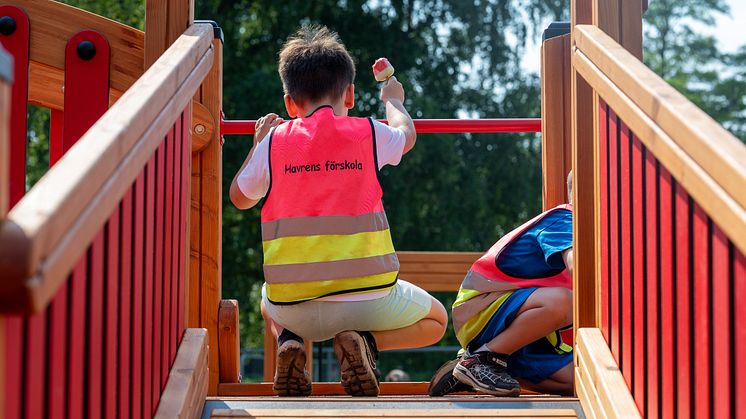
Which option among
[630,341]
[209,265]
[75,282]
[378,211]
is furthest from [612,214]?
[209,265]

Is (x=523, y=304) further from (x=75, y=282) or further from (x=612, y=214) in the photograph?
(x=75, y=282)

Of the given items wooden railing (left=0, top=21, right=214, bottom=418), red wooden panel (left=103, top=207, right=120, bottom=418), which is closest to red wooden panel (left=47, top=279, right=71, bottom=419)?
wooden railing (left=0, top=21, right=214, bottom=418)

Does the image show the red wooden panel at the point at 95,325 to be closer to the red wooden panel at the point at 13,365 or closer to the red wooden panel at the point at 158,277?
the red wooden panel at the point at 13,365

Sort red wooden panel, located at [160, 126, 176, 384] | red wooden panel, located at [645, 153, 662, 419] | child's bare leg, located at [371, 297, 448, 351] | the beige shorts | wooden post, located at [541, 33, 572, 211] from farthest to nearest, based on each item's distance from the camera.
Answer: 1. wooden post, located at [541, 33, 572, 211]
2. child's bare leg, located at [371, 297, 448, 351]
3. the beige shorts
4. red wooden panel, located at [160, 126, 176, 384]
5. red wooden panel, located at [645, 153, 662, 419]

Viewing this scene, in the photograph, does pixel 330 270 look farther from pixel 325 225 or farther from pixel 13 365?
pixel 13 365

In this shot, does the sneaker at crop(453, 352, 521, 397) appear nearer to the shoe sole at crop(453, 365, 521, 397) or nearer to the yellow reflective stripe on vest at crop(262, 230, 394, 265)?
the shoe sole at crop(453, 365, 521, 397)

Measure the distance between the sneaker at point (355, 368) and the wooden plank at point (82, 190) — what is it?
3.02 ft

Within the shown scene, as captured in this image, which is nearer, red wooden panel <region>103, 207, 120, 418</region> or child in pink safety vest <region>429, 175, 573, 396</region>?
red wooden panel <region>103, 207, 120, 418</region>

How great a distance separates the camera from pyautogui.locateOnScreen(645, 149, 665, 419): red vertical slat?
2426mm

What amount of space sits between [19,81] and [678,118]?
2.46 metres

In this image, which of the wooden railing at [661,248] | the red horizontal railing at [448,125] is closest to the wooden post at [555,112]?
the red horizontal railing at [448,125]

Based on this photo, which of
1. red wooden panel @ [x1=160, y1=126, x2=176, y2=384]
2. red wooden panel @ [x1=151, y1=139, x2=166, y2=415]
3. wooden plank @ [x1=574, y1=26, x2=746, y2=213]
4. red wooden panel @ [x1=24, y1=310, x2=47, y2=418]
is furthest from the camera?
red wooden panel @ [x1=160, y1=126, x2=176, y2=384]

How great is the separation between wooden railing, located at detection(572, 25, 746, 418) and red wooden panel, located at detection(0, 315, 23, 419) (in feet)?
3.65

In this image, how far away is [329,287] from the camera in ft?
10.9
